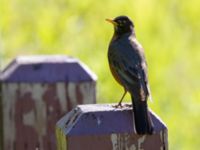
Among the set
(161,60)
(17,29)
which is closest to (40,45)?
(17,29)

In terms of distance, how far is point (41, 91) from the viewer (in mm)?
3682

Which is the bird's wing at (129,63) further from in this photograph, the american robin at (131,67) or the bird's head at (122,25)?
the bird's head at (122,25)

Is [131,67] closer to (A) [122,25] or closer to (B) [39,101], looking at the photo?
(B) [39,101]

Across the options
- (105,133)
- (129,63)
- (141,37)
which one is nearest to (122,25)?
(129,63)

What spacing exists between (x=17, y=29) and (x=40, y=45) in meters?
0.40

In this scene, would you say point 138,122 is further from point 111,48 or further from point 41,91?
point 111,48

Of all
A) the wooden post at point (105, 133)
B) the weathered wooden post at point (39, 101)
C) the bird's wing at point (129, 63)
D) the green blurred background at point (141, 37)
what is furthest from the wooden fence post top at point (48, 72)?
the green blurred background at point (141, 37)

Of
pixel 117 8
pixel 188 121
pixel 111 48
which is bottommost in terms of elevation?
pixel 188 121

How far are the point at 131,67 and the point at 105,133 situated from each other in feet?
4.16

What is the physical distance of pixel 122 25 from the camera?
4.66 metres

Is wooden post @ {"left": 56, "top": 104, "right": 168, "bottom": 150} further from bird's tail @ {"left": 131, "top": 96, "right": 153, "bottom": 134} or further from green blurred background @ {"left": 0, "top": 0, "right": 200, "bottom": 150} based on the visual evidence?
green blurred background @ {"left": 0, "top": 0, "right": 200, "bottom": 150}

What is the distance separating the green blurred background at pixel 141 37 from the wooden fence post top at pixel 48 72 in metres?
4.40

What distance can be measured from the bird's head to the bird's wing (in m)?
0.44

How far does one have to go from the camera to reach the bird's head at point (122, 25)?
14.9 feet
